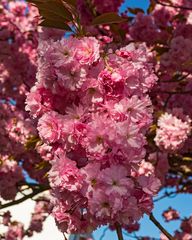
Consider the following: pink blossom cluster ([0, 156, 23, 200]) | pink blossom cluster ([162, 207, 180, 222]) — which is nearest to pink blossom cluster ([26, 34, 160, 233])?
pink blossom cluster ([0, 156, 23, 200])

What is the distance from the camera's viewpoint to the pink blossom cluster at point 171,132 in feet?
13.0

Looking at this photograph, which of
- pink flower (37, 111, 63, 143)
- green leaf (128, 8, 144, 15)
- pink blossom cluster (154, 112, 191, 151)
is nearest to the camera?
pink flower (37, 111, 63, 143)

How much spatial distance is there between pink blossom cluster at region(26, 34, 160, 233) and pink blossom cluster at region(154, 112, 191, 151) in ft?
7.23

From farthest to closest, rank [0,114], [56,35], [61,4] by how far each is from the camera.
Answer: [0,114], [56,35], [61,4]

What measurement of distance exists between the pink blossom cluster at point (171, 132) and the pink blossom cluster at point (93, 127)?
2203 millimetres

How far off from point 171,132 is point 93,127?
2.48 metres

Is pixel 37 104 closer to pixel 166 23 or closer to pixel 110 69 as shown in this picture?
pixel 110 69

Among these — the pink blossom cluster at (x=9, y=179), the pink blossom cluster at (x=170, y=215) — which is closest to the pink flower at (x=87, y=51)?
the pink blossom cluster at (x=9, y=179)

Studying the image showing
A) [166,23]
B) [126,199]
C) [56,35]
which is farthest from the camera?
[166,23]

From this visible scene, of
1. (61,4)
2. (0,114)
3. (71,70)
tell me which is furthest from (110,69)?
(0,114)

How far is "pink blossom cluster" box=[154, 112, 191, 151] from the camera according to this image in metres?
3.95

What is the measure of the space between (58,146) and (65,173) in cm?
12

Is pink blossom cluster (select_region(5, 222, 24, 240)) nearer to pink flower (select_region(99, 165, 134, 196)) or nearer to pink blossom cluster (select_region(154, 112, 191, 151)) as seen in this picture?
pink blossom cluster (select_region(154, 112, 191, 151))

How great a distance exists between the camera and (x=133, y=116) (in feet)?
5.36
